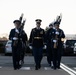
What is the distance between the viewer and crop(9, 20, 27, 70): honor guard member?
1623 cm

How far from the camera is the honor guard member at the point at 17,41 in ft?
53.3

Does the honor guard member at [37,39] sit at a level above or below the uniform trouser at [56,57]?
above

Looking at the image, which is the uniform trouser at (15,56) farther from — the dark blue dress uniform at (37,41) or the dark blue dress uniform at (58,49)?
the dark blue dress uniform at (58,49)

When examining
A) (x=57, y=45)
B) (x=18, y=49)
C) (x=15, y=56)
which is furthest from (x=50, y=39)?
(x=15, y=56)

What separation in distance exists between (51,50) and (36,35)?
90.3 inches

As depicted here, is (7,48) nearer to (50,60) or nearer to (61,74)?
(50,60)

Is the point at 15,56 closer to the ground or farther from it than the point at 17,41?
closer to the ground

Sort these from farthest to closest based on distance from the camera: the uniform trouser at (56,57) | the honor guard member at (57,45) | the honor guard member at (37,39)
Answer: the uniform trouser at (56,57) < the honor guard member at (57,45) < the honor guard member at (37,39)

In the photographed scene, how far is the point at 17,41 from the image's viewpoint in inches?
645

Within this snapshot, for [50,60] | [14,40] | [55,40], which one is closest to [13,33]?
[14,40]

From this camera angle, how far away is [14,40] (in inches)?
643

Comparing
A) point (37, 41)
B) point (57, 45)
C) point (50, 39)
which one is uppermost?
point (50, 39)

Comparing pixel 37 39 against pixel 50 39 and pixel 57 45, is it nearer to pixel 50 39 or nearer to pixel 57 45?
pixel 57 45

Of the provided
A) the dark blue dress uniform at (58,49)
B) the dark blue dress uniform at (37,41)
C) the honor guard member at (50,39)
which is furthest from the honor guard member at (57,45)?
the dark blue dress uniform at (37,41)
